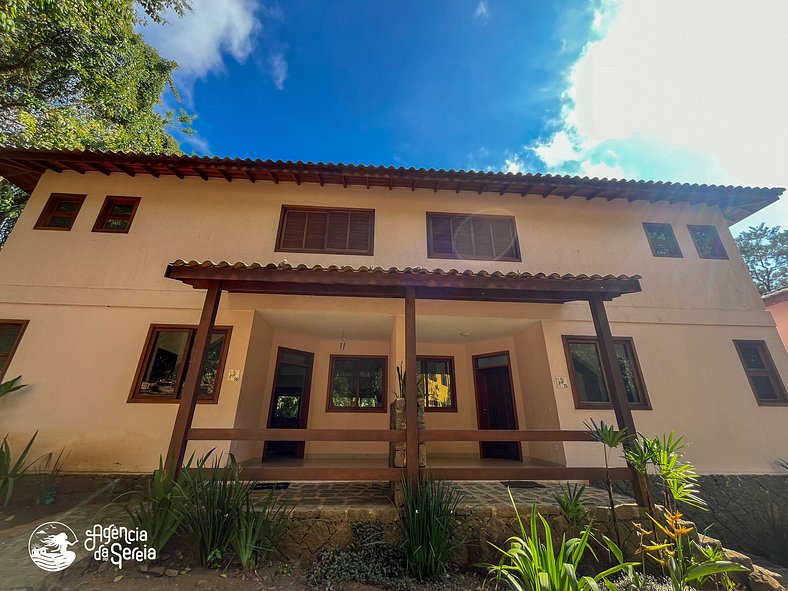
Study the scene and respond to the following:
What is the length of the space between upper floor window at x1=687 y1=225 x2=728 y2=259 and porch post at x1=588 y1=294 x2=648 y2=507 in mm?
5087

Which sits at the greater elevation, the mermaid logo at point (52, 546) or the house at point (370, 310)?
the house at point (370, 310)

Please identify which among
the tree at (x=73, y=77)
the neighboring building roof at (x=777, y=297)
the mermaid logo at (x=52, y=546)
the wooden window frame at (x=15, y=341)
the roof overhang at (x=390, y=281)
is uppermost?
the tree at (x=73, y=77)

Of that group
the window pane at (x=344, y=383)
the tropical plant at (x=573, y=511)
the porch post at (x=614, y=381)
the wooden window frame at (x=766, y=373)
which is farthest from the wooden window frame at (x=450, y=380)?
the wooden window frame at (x=766, y=373)

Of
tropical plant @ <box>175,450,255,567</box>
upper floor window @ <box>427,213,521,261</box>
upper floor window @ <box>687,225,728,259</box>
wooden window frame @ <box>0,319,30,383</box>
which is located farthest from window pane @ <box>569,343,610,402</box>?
wooden window frame @ <box>0,319,30,383</box>

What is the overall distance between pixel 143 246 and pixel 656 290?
11.4 m

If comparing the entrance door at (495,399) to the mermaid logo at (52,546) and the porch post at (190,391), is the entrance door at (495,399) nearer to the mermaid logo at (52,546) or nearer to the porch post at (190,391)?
the porch post at (190,391)

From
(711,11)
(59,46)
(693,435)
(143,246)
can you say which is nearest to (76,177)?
(143,246)

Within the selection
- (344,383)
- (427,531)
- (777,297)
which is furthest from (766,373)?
(344,383)

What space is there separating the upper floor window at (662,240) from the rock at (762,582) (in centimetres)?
601

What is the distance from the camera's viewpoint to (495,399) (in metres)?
7.68

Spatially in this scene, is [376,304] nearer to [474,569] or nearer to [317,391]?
[317,391]

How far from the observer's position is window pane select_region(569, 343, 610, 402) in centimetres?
602

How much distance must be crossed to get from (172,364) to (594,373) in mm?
8410

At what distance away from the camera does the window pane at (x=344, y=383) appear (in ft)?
25.4
